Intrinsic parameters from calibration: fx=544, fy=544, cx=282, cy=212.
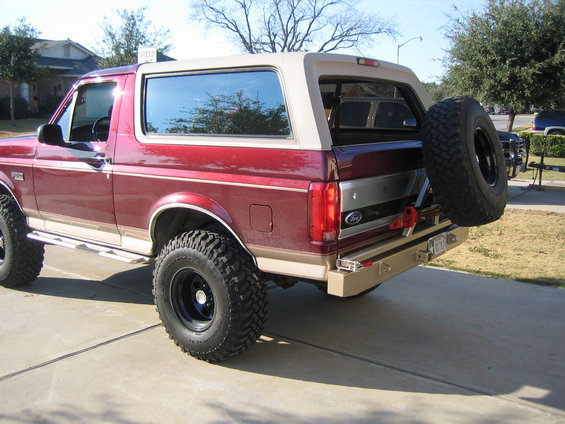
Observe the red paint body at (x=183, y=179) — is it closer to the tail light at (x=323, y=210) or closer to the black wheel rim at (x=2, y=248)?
the tail light at (x=323, y=210)

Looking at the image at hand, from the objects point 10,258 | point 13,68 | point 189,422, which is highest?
point 13,68

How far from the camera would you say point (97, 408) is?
10.5 feet

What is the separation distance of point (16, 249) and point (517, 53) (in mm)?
16839

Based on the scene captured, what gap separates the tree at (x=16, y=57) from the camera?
32.3 meters

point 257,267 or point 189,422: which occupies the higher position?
point 257,267

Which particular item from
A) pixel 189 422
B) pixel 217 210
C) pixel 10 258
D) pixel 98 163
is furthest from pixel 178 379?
pixel 10 258

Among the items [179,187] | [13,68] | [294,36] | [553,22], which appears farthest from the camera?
[294,36]

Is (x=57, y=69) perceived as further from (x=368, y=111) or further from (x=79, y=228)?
(x=368, y=111)

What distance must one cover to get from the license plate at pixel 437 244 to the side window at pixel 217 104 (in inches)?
53.4

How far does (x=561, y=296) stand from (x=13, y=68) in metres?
34.2

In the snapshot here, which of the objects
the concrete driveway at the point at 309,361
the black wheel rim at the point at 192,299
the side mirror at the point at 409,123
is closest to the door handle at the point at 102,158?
the black wheel rim at the point at 192,299

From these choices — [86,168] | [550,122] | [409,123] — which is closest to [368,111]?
[409,123]

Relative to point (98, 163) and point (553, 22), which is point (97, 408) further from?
point (553, 22)

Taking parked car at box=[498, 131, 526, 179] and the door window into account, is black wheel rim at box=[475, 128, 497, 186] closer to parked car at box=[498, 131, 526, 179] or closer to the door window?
the door window
